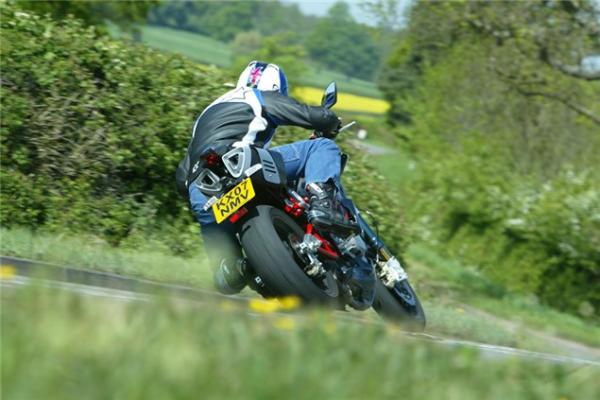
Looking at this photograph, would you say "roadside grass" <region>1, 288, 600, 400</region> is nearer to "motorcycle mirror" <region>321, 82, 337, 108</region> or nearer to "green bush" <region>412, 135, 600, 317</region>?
"motorcycle mirror" <region>321, 82, 337, 108</region>

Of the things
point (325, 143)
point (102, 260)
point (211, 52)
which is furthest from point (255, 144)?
point (211, 52)

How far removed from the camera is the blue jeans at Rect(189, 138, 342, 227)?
7629 millimetres

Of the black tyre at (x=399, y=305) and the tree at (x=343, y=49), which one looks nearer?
the black tyre at (x=399, y=305)

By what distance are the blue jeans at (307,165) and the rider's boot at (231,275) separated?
0.30 metres

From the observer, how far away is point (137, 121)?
39.5 feet

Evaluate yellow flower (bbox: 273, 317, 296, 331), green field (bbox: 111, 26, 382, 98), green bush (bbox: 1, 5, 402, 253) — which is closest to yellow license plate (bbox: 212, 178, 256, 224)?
yellow flower (bbox: 273, 317, 296, 331)

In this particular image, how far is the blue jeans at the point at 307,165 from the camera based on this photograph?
300 inches

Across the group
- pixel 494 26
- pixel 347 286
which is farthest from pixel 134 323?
pixel 494 26

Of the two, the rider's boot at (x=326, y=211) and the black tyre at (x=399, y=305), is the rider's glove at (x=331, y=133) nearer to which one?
the rider's boot at (x=326, y=211)

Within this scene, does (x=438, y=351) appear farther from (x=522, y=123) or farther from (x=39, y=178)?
(x=522, y=123)

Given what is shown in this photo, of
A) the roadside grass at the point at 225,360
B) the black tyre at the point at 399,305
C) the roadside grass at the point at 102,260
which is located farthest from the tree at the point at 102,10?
the roadside grass at the point at 225,360

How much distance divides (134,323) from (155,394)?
2.25 feet

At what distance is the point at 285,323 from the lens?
4.48m

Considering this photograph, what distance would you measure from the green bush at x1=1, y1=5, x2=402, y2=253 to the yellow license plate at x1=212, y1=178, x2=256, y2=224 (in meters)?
4.54
